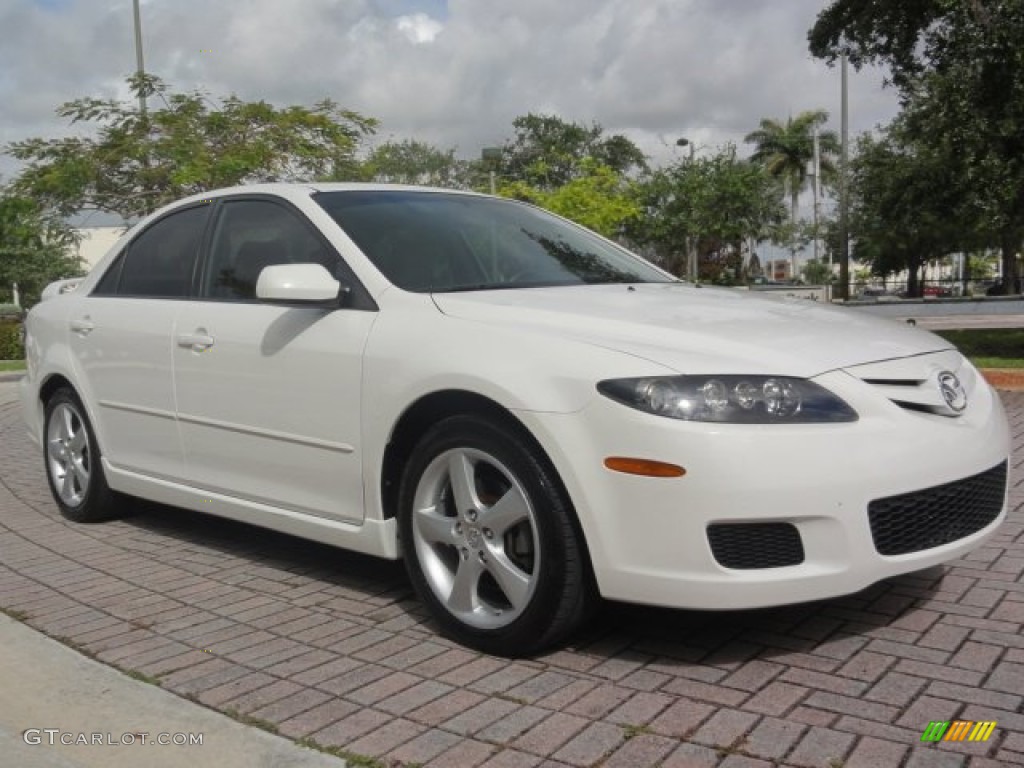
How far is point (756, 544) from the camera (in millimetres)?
3043

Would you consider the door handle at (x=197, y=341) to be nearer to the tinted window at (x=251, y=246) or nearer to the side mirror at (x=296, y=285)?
the tinted window at (x=251, y=246)

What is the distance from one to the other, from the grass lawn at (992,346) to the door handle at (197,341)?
8670mm

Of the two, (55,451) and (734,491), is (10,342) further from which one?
(734,491)

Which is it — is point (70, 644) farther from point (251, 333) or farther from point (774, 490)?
point (774, 490)

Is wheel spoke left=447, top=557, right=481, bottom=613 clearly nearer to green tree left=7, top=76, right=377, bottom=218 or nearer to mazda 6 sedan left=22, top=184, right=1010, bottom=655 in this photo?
mazda 6 sedan left=22, top=184, right=1010, bottom=655

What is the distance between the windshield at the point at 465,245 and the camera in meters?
4.07

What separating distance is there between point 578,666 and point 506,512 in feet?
1.80

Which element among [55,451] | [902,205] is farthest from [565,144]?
[55,451]

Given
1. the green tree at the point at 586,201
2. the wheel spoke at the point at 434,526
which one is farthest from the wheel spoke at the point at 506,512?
the green tree at the point at 586,201

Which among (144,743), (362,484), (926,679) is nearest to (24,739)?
(144,743)

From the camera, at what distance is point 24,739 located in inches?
116

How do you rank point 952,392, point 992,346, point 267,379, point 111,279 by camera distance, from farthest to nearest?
point 992,346 < point 111,279 < point 267,379 < point 952,392

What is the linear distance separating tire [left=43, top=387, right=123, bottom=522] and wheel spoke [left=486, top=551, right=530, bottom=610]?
2.82 m

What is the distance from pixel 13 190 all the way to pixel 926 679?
1746cm
